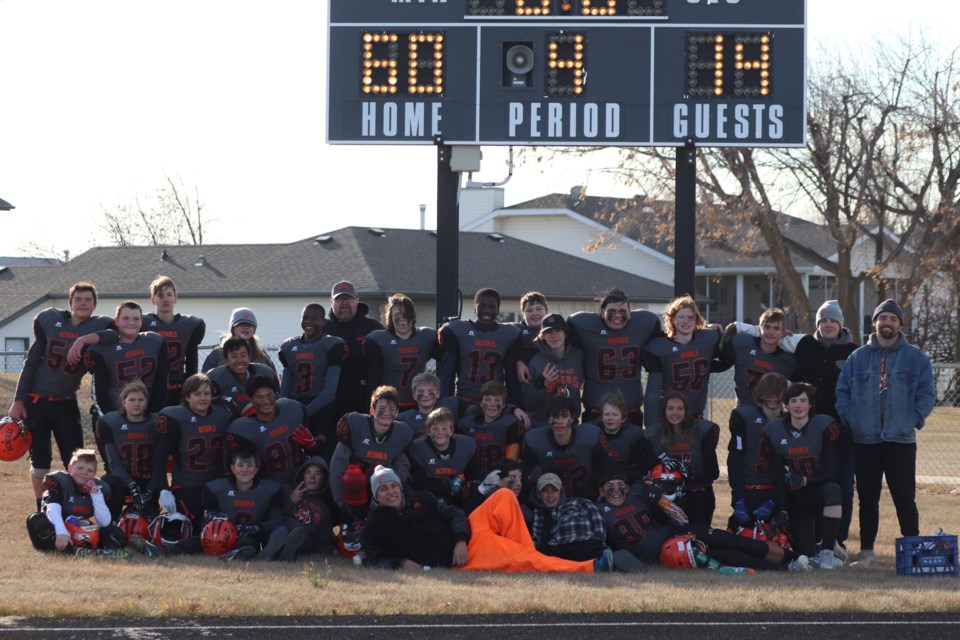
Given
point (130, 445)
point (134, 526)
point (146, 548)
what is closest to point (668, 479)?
point (146, 548)

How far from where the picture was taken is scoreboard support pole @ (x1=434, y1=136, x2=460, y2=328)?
452 inches

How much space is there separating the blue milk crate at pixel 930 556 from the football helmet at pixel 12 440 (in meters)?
6.18

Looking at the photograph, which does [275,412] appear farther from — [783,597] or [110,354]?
[783,597]

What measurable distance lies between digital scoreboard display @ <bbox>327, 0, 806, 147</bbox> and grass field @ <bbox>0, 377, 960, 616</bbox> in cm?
405

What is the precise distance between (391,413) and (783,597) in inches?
118

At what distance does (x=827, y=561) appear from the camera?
8.88m

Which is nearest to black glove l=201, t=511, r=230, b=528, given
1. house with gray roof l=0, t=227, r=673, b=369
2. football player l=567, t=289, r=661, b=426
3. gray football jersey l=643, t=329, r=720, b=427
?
football player l=567, t=289, r=661, b=426

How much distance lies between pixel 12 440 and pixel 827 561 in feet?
19.0

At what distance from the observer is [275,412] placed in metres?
9.47

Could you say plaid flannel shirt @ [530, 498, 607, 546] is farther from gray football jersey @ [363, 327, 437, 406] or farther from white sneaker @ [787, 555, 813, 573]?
gray football jersey @ [363, 327, 437, 406]

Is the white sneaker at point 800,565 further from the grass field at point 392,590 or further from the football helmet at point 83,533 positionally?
the football helmet at point 83,533

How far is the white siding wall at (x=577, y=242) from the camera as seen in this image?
1527 inches

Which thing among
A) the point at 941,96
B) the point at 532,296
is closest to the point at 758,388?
the point at 532,296

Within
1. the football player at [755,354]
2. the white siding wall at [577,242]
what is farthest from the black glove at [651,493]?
the white siding wall at [577,242]
